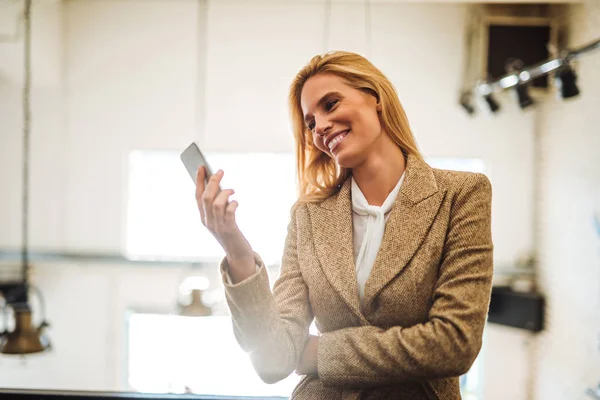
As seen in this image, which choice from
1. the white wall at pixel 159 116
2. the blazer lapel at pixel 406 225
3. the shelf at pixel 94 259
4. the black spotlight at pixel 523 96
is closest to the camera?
the blazer lapel at pixel 406 225

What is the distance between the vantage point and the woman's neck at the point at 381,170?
1.06m

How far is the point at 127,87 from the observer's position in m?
6.08

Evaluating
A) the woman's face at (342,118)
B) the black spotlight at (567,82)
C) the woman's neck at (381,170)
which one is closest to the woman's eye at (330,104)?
the woman's face at (342,118)

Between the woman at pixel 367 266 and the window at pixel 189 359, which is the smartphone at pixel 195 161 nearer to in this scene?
the woman at pixel 367 266

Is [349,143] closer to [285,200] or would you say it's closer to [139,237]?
[285,200]

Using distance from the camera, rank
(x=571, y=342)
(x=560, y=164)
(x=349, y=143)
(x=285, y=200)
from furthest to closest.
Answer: (x=285, y=200) → (x=560, y=164) → (x=571, y=342) → (x=349, y=143)

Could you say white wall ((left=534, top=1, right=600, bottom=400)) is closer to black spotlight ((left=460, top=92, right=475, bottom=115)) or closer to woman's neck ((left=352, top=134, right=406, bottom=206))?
black spotlight ((left=460, top=92, right=475, bottom=115))

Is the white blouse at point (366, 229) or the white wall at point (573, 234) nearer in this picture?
the white blouse at point (366, 229)

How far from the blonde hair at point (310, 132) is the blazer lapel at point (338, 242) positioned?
45mm

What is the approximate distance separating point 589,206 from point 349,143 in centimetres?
432

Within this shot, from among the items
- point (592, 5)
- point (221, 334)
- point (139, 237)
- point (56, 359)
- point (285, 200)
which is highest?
point (592, 5)

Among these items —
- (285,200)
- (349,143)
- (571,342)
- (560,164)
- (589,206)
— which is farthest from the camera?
(285,200)

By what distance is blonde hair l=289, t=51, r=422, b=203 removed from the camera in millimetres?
1045

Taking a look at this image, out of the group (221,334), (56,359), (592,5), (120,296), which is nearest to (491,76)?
(592,5)
